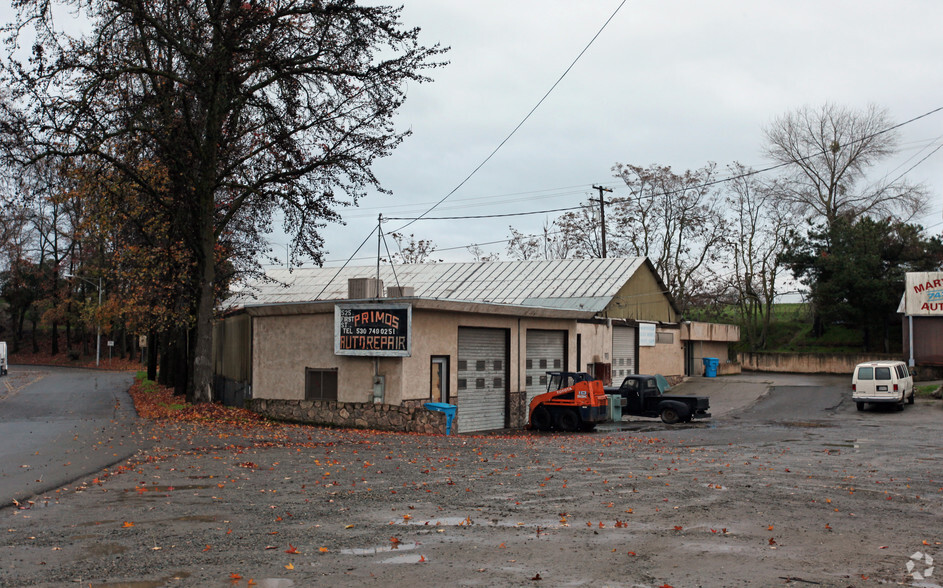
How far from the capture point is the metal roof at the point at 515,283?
3931 cm

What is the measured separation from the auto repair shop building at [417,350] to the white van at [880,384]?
10.0 m

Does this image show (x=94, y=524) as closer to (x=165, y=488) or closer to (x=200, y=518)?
(x=200, y=518)

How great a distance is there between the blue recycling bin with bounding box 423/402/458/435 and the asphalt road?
8.09m

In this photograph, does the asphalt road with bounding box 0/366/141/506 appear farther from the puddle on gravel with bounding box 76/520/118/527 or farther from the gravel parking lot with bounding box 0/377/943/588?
the puddle on gravel with bounding box 76/520/118/527

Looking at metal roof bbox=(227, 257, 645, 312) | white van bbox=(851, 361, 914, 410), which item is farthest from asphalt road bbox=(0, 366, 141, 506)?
white van bbox=(851, 361, 914, 410)

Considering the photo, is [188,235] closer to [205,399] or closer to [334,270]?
[205,399]

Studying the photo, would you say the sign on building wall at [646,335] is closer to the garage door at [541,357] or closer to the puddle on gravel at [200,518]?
the garage door at [541,357]

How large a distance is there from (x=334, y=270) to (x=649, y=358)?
82.9ft

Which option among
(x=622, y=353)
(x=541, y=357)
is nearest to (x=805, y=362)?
(x=622, y=353)

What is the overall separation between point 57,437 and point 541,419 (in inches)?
569

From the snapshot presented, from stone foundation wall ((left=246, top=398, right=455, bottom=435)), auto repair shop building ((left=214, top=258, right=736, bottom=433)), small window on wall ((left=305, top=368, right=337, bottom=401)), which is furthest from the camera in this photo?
small window on wall ((left=305, top=368, right=337, bottom=401))

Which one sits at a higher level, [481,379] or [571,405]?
[481,379]

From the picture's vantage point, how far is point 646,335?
40.2 metres

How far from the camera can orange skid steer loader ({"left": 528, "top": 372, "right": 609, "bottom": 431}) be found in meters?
25.0
